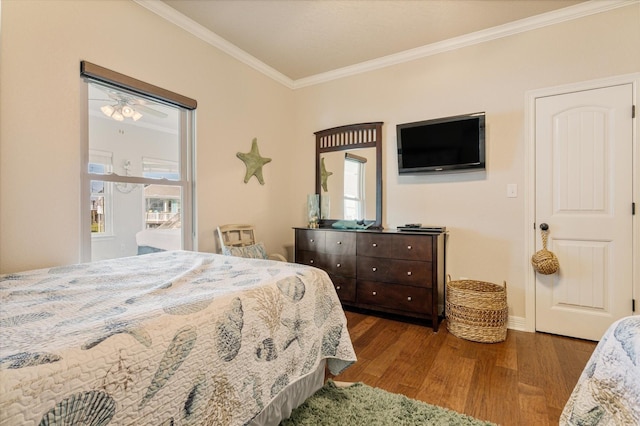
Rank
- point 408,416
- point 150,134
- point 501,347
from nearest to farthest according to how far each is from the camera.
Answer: point 408,416
point 501,347
point 150,134

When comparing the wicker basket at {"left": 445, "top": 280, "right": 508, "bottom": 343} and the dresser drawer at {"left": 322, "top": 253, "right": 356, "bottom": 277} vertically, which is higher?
the dresser drawer at {"left": 322, "top": 253, "right": 356, "bottom": 277}

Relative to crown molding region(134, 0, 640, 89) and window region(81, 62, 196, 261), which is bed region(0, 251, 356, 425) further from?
crown molding region(134, 0, 640, 89)

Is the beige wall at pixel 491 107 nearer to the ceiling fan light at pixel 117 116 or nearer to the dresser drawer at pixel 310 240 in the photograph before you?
the dresser drawer at pixel 310 240

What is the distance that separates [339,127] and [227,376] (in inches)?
118

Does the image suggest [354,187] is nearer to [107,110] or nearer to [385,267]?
[385,267]

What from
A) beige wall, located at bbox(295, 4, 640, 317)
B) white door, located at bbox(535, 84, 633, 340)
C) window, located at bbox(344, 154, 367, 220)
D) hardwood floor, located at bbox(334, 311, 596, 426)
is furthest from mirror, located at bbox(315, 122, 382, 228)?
white door, located at bbox(535, 84, 633, 340)

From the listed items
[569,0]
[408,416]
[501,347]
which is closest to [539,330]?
[501,347]

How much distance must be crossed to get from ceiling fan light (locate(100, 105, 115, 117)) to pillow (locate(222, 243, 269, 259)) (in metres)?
1.38

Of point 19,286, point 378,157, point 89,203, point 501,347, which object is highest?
point 378,157

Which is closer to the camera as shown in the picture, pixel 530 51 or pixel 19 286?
pixel 19 286

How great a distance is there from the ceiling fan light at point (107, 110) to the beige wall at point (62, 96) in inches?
7.6

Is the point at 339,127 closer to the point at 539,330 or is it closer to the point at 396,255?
the point at 396,255

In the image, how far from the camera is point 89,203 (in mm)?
2051

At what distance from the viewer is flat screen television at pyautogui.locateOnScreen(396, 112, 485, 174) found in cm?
272
